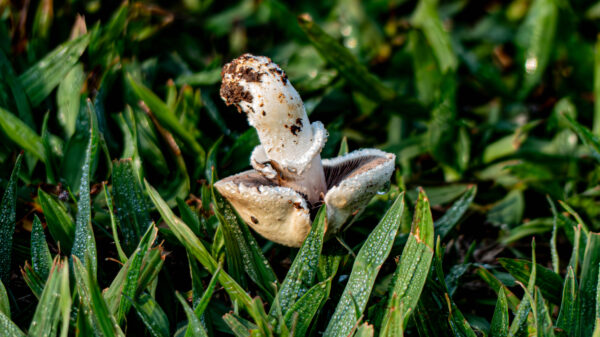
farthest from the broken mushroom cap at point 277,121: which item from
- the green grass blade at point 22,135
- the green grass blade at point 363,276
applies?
the green grass blade at point 22,135

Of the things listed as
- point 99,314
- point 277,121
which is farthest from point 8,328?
point 277,121

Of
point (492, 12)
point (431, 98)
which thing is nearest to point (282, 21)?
point (431, 98)

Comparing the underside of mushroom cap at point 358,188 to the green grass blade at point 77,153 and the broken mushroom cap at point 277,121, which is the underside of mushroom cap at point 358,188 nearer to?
the broken mushroom cap at point 277,121

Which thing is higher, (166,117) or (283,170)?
(166,117)

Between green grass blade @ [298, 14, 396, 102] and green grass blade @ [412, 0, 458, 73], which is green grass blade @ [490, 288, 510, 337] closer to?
green grass blade @ [298, 14, 396, 102]

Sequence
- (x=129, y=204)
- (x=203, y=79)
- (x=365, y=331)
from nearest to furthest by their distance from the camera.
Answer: (x=365, y=331) → (x=129, y=204) → (x=203, y=79)

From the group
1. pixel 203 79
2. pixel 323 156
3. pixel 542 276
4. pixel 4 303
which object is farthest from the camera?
pixel 203 79

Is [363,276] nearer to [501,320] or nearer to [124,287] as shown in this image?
[501,320]
